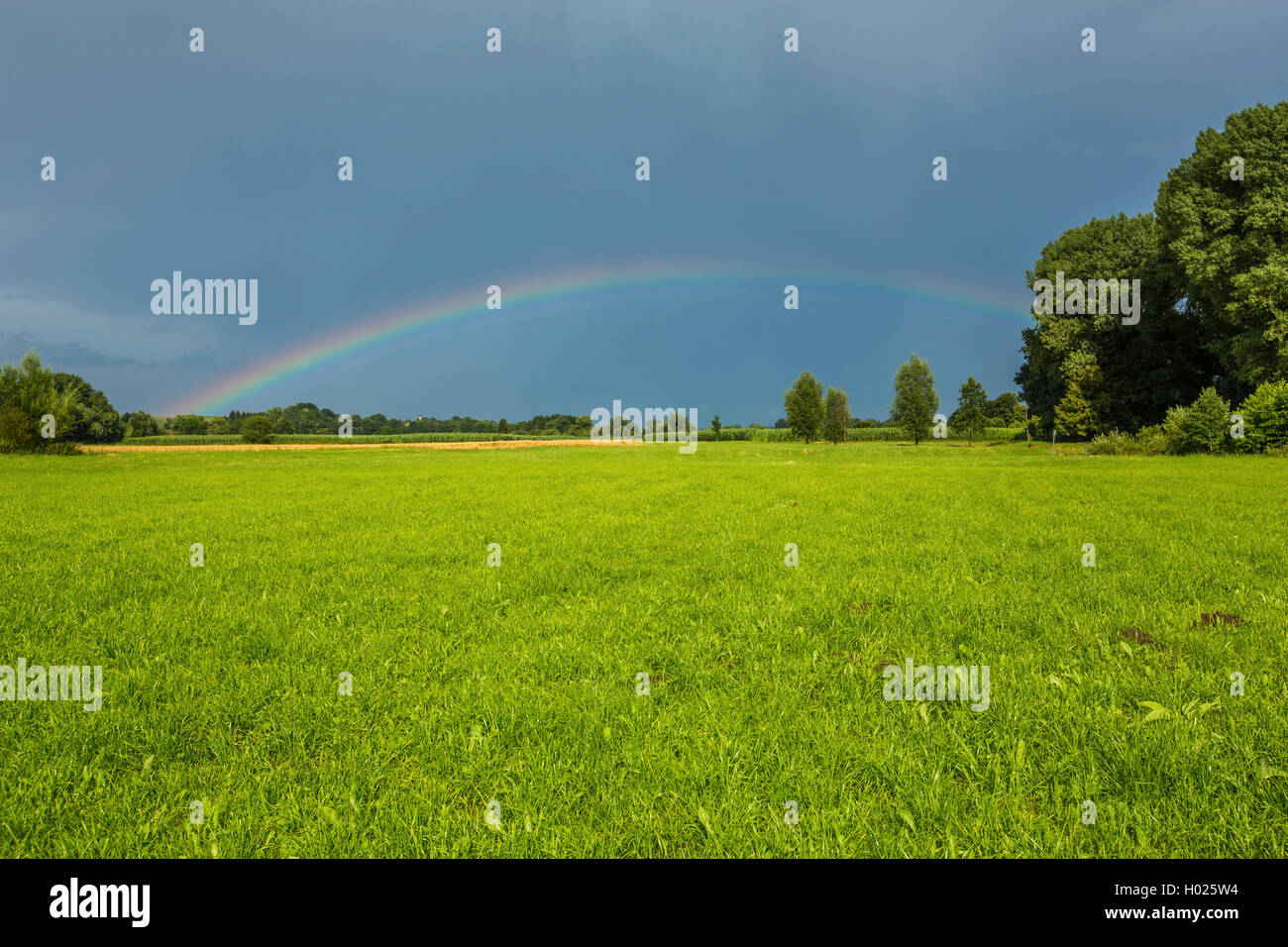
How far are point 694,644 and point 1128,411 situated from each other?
2481 inches

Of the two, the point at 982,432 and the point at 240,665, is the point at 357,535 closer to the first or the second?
the point at 240,665

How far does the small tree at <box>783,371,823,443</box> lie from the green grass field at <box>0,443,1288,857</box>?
76.6m

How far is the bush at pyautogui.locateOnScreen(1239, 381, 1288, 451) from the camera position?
29.2m

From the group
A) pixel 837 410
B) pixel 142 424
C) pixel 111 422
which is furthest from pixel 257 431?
pixel 837 410

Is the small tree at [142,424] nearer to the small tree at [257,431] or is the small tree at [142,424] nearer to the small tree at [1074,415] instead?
the small tree at [257,431]

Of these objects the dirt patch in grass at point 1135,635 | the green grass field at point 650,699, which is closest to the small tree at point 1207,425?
the green grass field at point 650,699

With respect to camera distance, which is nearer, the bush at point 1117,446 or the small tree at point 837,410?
the bush at point 1117,446

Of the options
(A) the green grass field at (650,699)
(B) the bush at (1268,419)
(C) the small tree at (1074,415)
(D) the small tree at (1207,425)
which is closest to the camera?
(A) the green grass field at (650,699)

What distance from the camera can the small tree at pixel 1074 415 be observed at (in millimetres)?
52531

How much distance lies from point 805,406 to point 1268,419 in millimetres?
→ 56954

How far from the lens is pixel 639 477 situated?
26672 mm

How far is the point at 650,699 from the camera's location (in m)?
4.50

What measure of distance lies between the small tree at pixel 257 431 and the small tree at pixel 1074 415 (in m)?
97.0
